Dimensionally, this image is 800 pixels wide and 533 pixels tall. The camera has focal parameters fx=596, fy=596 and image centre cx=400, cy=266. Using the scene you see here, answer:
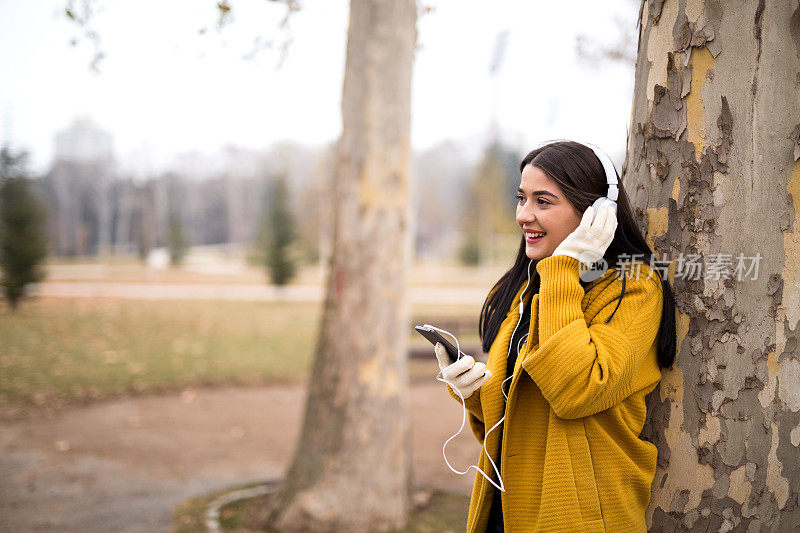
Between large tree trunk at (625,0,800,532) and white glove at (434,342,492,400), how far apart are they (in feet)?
2.07

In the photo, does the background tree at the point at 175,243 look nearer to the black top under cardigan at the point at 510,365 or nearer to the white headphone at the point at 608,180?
the black top under cardigan at the point at 510,365

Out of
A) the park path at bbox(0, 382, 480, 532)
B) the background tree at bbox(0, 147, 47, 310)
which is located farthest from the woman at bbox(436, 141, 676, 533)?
the background tree at bbox(0, 147, 47, 310)

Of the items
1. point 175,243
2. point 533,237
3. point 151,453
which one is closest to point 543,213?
point 533,237

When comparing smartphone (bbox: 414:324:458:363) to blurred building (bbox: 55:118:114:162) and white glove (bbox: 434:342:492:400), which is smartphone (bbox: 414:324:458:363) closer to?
white glove (bbox: 434:342:492:400)

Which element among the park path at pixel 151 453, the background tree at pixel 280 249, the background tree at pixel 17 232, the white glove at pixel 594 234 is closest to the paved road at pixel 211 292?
the background tree at pixel 280 249

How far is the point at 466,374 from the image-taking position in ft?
6.03

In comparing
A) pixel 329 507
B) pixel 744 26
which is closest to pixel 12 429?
pixel 329 507

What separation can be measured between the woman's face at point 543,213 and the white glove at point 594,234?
0.14 metres

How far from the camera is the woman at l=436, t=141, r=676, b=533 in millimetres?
1676

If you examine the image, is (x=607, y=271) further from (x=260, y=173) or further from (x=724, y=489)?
(x=260, y=173)

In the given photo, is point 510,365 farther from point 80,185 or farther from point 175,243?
point 80,185

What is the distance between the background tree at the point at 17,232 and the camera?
17.2m

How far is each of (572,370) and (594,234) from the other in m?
0.42

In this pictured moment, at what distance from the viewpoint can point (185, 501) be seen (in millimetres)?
5691
